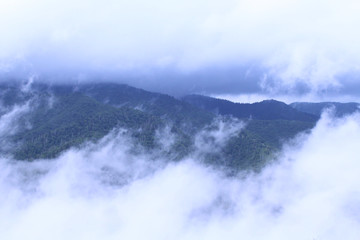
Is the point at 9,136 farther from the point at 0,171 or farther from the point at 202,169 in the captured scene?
the point at 202,169

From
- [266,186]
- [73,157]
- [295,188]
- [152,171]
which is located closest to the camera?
[73,157]

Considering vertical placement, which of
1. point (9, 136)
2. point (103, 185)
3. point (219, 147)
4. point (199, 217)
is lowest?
point (199, 217)

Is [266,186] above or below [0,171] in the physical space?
below

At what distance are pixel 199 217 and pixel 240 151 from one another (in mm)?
36474

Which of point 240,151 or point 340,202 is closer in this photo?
point 240,151

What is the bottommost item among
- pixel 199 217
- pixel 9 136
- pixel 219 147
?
pixel 199 217

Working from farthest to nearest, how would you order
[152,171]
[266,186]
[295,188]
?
[295,188], [152,171], [266,186]

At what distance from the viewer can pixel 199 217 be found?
17962cm

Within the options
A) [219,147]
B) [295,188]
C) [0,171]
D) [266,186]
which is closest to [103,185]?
[0,171]

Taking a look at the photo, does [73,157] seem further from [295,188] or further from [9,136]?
[295,188]

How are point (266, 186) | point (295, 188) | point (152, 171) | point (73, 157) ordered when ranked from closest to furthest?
1. point (73, 157)
2. point (266, 186)
3. point (152, 171)
4. point (295, 188)

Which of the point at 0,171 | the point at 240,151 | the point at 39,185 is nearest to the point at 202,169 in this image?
the point at 240,151

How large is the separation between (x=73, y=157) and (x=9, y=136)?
40.7m

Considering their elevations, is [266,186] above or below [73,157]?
below
